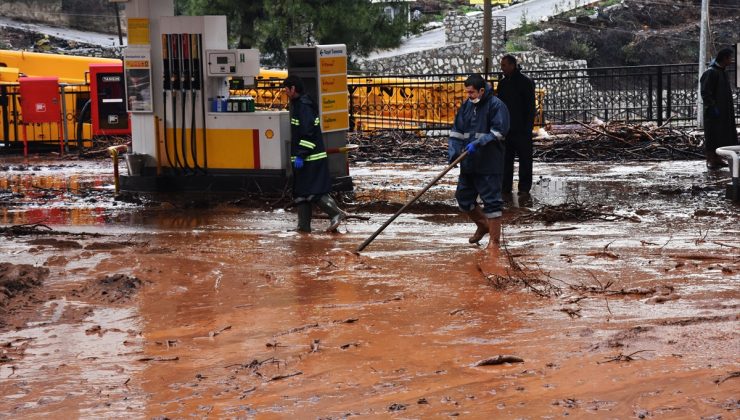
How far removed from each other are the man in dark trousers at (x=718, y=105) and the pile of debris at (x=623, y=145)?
76.2 inches

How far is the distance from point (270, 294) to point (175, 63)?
667cm

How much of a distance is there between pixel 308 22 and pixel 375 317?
23.5m

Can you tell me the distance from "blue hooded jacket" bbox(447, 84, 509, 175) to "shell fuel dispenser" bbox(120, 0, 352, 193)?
4075mm

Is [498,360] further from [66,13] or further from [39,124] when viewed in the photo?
[66,13]

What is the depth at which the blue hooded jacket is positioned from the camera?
34.0 feet

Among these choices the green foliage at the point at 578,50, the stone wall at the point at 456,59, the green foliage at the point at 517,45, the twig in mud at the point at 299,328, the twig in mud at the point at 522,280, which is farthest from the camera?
the green foliage at the point at 578,50

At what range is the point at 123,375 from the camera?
6.68 metres

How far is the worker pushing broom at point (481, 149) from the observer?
10336 millimetres

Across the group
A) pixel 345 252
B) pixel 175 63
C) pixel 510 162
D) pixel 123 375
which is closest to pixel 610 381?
pixel 123 375

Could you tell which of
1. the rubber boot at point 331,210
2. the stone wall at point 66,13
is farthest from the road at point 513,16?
the rubber boot at point 331,210

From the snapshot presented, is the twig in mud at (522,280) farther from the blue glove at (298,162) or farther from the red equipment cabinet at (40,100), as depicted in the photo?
the red equipment cabinet at (40,100)

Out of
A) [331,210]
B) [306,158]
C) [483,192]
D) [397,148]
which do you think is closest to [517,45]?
[397,148]

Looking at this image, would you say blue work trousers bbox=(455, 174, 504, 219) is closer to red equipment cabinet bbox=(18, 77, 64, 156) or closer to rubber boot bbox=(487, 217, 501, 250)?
rubber boot bbox=(487, 217, 501, 250)

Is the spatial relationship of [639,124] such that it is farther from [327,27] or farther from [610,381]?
[610,381]
